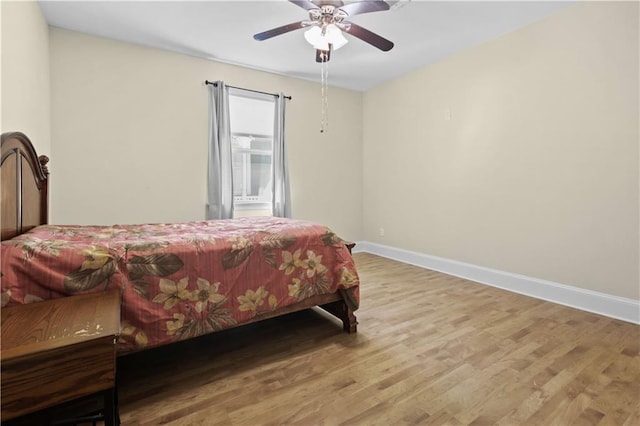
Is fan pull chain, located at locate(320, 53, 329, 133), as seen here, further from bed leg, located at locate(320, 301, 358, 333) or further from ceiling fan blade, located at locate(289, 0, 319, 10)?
bed leg, located at locate(320, 301, 358, 333)

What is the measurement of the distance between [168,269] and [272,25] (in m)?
2.51

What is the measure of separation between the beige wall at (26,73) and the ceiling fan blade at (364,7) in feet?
6.90

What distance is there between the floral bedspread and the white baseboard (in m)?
1.94

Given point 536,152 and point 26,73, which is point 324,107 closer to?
point 536,152

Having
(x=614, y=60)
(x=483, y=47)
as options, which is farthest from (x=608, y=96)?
(x=483, y=47)

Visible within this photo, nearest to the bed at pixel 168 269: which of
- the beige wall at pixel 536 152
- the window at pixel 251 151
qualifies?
the window at pixel 251 151

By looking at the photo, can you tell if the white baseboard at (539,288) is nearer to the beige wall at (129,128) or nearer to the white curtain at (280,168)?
the white curtain at (280,168)

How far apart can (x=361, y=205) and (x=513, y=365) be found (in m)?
3.44

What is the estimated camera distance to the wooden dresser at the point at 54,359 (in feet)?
2.68

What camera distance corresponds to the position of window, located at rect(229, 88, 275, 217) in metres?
3.94

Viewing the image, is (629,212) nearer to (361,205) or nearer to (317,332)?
(317,332)

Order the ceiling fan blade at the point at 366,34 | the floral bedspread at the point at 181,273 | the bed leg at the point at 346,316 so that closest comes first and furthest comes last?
the floral bedspread at the point at 181,273, the bed leg at the point at 346,316, the ceiling fan blade at the point at 366,34

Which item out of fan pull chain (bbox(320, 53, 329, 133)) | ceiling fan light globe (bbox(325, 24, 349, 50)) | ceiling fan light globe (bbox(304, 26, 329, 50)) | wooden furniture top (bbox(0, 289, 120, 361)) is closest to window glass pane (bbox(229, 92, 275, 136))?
fan pull chain (bbox(320, 53, 329, 133))

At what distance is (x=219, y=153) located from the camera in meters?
3.65
